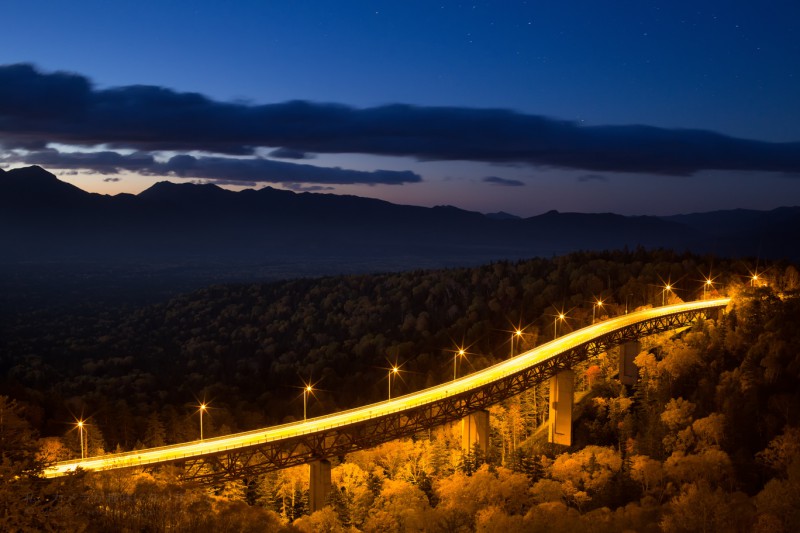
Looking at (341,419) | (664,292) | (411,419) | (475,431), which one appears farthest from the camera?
(664,292)

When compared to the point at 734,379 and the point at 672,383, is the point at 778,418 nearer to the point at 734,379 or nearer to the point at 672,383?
the point at 734,379

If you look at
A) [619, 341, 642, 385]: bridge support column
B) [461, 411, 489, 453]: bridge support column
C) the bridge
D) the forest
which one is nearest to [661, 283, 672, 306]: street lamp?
the forest

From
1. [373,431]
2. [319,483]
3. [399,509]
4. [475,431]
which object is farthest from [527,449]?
[319,483]

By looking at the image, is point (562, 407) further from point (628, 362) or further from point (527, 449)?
point (628, 362)

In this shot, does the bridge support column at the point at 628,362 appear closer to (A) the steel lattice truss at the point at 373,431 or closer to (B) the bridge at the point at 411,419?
(B) the bridge at the point at 411,419

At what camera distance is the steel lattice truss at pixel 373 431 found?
57.6 m

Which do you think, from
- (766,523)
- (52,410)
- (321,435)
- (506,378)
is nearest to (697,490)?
(766,523)

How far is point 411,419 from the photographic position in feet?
234

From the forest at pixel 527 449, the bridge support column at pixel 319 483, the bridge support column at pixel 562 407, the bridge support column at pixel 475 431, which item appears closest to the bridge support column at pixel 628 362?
the forest at pixel 527 449

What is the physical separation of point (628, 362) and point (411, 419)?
3626 cm

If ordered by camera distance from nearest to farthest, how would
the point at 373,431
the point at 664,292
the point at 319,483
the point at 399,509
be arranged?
the point at 399,509 < the point at 319,483 < the point at 373,431 < the point at 664,292

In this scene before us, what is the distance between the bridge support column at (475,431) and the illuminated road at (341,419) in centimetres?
351

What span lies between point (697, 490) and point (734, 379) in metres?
25.5

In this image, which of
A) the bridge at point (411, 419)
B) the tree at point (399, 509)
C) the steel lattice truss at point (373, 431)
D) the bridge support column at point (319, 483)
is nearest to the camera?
the bridge at point (411, 419)
